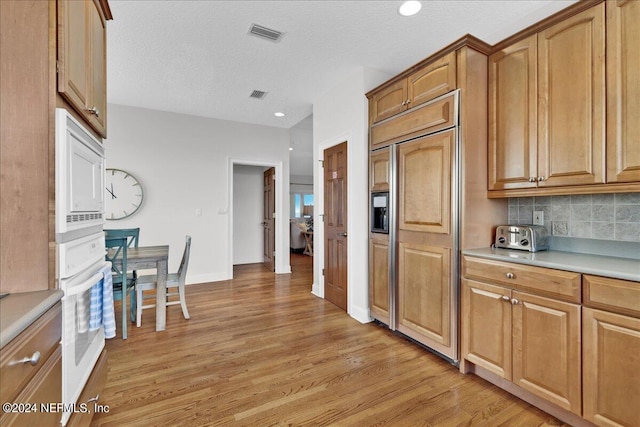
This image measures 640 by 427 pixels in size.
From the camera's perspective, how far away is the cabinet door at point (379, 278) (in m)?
2.82

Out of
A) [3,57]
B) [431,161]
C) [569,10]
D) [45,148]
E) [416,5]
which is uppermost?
[416,5]

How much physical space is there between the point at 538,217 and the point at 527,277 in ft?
2.43

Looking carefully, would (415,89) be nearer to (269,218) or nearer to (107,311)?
(107,311)

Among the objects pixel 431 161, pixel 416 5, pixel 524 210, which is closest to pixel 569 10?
pixel 416 5

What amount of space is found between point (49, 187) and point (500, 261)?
7.68ft

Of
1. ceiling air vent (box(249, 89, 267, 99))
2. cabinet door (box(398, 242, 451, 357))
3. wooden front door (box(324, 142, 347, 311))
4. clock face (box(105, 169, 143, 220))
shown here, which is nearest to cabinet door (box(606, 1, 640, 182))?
cabinet door (box(398, 242, 451, 357))

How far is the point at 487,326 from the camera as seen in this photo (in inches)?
77.5

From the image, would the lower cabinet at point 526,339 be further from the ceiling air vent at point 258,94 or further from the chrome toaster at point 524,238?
the ceiling air vent at point 258,94

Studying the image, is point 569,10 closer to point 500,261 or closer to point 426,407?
point 500,261

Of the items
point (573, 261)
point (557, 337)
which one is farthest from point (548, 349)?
point (573, 261)

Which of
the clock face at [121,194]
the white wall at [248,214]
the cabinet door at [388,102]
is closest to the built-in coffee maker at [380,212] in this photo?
the cabinet door at [388,102]

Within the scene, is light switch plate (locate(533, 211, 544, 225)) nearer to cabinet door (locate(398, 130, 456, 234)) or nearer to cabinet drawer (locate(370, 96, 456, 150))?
cabinet door (locate(398, 130, 456, 234))

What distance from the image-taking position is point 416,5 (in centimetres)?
218

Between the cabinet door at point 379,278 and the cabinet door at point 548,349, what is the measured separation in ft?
3.77
